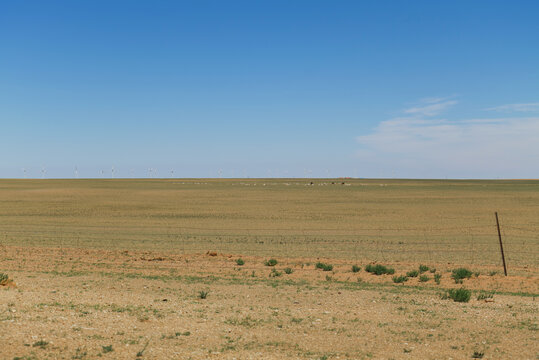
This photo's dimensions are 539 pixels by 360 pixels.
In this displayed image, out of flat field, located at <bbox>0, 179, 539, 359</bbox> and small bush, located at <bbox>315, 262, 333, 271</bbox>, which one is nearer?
flat field, located at <bbox>0, 179, 539, 359</bbox>

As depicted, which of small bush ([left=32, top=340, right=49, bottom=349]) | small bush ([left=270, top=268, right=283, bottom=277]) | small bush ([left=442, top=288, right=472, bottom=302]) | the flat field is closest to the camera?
small bush ([left=32, top=340, right=49, bottom=349])

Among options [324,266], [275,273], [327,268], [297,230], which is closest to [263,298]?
[275,273]

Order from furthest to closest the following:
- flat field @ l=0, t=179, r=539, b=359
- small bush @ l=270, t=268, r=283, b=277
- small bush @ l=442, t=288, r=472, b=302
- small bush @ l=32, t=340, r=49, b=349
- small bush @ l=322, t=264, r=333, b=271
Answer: small bush @ l=322, t=264, r=333, b=271, small bush @ l=270, t=268, r=283, b=277, small bush @ l=442, t=288, r=472, b=302, flat field @ l=0, t=179, r=539, b=359, small bush @ l=32, t=340, r=49, b=349

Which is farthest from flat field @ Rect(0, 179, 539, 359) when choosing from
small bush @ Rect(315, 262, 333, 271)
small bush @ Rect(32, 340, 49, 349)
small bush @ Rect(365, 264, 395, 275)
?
small bush @ Rect(315, 262, 333, 271)

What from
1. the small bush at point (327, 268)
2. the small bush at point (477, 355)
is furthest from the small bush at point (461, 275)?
the small bush at point (477, 355)

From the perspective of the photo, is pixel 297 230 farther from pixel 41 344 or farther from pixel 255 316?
pixel 41 344

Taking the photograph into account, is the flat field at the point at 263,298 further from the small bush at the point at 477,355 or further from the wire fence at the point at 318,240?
the wire fence at the point at 318,240

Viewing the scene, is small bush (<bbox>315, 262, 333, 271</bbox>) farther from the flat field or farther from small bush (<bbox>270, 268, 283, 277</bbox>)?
small bush (<bbox>270, 268, 283, 277</bbox>)

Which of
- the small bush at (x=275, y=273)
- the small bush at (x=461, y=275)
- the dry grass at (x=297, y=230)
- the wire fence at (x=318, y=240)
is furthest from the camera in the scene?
the dry grass at (x=297, y=230)

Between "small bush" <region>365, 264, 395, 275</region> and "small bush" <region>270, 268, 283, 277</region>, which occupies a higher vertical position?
"small bush" <region>270, 268, 283, 277</region>

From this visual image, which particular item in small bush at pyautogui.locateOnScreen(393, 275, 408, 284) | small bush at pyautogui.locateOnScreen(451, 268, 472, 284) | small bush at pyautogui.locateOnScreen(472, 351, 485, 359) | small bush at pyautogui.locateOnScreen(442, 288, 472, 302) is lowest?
small bush at pyautogui.locateOnScreen(451, 268, 472, 284)

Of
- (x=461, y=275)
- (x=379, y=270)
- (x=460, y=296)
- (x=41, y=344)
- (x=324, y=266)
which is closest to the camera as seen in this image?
(x=41, y=344)

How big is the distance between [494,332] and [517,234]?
3000 centimetres

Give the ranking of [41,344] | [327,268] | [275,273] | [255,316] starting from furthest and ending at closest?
1. [327,268]
2. [275,273]
3. [255,316]
4. [41,344]
